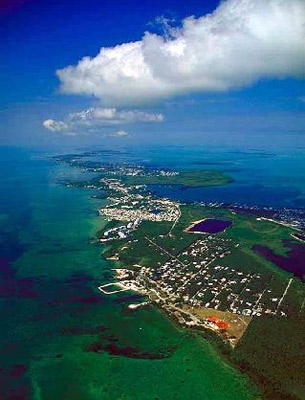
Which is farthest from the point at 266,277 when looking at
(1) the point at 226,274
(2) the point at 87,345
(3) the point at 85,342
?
(2) the point at 87,345

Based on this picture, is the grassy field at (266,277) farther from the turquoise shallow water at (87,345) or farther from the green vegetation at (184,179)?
the green vegetation at (184,179)

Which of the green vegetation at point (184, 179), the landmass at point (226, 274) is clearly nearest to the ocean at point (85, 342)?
the landmass at point (226, 274)

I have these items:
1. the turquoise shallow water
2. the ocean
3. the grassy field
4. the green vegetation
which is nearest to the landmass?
the grassy field

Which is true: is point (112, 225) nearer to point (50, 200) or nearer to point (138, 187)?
point (50, 200)

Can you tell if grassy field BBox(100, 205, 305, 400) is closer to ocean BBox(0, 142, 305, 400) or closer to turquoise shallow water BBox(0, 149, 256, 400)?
ocean BBox(0, 142, 305, 400)

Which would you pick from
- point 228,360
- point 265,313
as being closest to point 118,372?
point 228,360

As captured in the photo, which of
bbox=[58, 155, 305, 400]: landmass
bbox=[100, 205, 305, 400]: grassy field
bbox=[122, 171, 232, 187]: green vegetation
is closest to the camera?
bbox=[100, 205, 305, 400]: grassy field

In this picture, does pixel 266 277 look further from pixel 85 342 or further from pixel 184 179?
pixel 184 179
